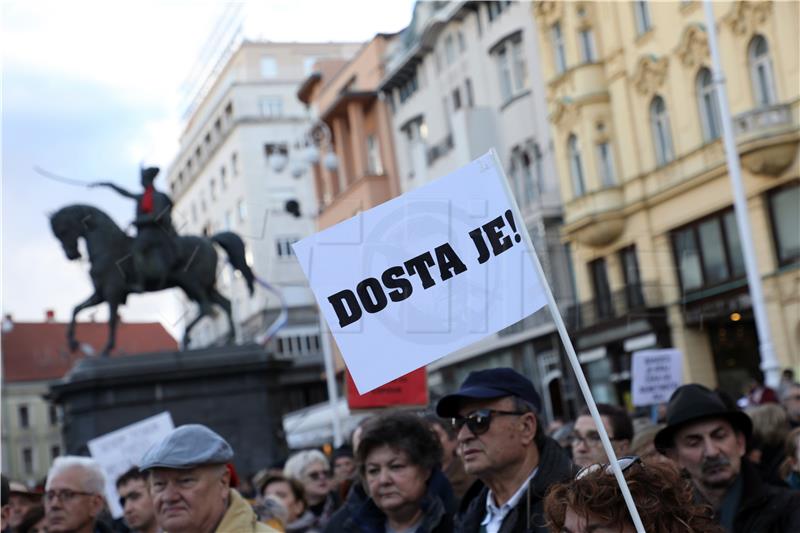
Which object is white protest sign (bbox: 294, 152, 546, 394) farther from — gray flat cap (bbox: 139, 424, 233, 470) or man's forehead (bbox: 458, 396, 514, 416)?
gray flat cap (bbox: 139, 424, 233, 470)

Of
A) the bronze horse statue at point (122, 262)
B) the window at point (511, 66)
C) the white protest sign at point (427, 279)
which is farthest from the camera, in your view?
the window at point (511, 66)

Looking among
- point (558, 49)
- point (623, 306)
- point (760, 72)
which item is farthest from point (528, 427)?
point (558, 49)

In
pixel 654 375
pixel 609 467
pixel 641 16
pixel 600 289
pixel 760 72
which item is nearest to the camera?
pixel 609 467

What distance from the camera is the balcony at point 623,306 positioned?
33.1m

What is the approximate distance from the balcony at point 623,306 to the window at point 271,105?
1688 cm

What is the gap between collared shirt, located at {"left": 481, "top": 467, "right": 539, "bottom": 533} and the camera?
5.36m

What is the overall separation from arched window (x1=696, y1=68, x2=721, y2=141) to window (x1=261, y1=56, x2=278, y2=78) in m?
24.7

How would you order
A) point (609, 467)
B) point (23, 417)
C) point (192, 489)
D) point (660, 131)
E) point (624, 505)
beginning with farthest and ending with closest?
point (23, 417)
point (660, 131)
point (192, 489)
point (609, 467)
point (624, 505)

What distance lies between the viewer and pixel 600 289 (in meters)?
36.6

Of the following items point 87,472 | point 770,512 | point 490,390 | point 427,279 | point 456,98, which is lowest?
point 770,512

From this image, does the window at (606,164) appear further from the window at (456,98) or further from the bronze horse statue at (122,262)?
the bronze horse statue at (122,262)

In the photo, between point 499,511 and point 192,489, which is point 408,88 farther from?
point 499,511

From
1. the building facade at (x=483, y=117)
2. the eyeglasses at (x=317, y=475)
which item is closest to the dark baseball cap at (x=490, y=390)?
the eyeglasses at (x=317, y=475)

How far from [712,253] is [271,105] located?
25443 mm
